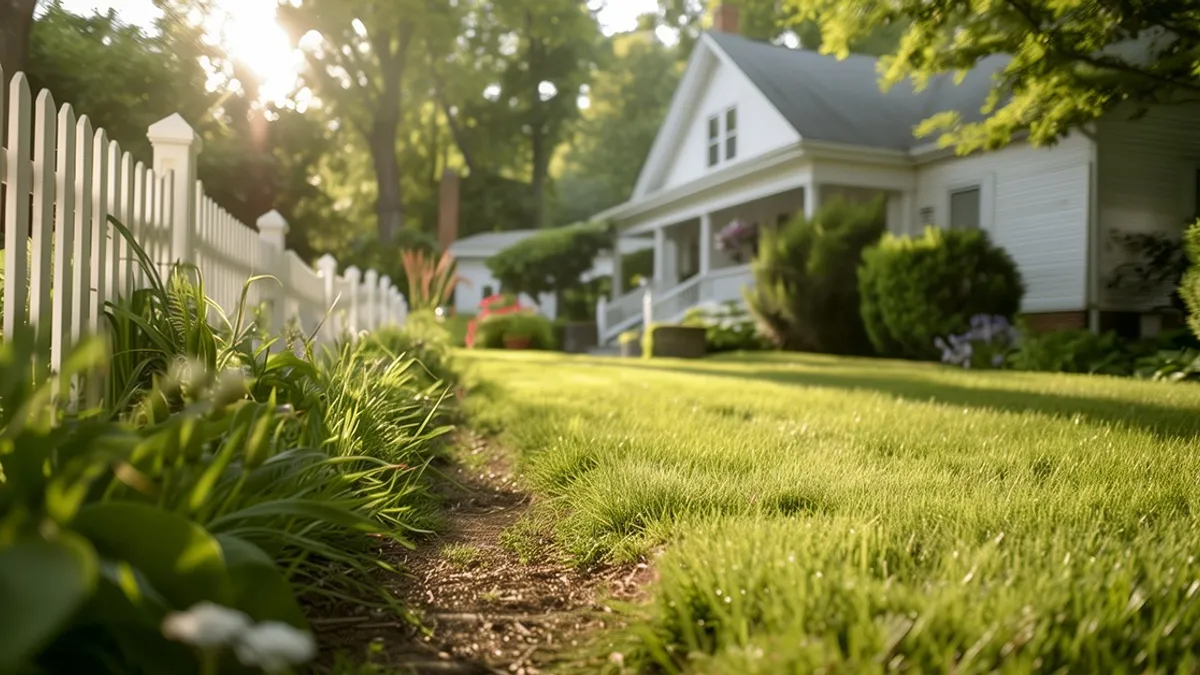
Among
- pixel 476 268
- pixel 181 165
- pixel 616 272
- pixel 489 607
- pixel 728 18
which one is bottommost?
pixel 489 607

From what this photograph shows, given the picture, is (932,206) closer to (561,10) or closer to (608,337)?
(608,337)

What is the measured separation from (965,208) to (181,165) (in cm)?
1332

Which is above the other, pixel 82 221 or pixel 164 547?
pixel 82 221

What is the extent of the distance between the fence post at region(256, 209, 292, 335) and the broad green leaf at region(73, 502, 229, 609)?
4.30 metres

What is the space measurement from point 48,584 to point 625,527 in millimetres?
1752

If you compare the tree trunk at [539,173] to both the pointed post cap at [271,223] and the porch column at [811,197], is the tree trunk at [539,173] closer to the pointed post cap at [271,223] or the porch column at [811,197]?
the porch column at [811,197]

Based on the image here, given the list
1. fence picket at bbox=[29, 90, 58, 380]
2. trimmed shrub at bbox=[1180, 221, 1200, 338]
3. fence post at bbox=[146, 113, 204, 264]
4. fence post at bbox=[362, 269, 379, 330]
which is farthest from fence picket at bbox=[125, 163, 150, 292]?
fence post at bbox=[362, 269, 379, 330]

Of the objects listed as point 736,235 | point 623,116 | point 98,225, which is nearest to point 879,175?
point 736,235

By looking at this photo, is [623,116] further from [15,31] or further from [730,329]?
[15,31]

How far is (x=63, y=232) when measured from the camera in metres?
2.67

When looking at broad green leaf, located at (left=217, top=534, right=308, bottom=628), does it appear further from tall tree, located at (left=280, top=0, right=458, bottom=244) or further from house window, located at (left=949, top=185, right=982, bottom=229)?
tall tree, located at (left=280, top=0, right=458, bottom=244)

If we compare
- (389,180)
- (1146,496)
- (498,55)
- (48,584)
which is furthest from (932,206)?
(498,55)

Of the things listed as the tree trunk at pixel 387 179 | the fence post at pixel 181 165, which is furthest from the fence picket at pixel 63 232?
the tree trunk at pixel 387 179

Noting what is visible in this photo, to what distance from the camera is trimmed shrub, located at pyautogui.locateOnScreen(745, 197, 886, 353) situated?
1329 centimetres
